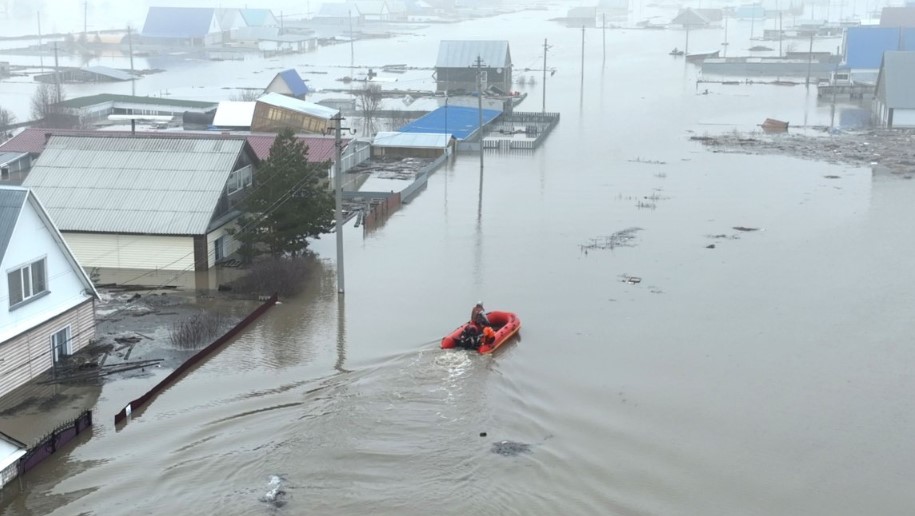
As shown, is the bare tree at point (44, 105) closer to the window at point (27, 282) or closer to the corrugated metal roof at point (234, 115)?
the corrugated metal roof at point (234, 115)

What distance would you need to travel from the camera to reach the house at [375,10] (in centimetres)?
11344

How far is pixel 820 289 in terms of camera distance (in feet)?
55.2

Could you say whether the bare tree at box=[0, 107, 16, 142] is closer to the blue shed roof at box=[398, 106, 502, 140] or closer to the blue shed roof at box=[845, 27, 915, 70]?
the blue shed roof at box=[398, 106, 502, 140]

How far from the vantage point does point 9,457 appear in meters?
9.80

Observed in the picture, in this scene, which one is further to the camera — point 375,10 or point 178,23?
point 375,10

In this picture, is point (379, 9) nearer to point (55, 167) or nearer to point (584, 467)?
point (55, 167)

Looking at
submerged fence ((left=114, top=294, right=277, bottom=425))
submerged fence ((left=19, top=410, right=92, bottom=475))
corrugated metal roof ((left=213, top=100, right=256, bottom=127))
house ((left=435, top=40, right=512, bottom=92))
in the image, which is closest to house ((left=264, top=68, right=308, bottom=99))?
corrugated metal roof ((left=213, top=100, right=256, bottom=127))

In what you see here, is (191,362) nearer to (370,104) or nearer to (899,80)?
(370,104)

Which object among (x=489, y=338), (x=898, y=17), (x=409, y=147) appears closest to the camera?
(x=489, y=338)

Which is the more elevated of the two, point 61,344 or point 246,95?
point 246,95

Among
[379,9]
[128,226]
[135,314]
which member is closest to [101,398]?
[135,314]

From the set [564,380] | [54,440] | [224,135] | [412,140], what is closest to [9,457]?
[54,440]

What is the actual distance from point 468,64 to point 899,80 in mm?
17274

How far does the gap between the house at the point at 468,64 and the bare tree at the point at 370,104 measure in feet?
9.63
